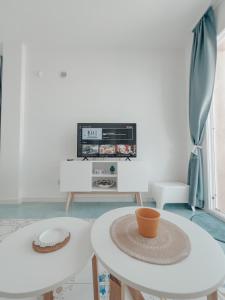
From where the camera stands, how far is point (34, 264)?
611 millimetres

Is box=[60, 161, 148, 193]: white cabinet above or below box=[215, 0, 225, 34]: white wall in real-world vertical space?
below

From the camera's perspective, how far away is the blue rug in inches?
65.0

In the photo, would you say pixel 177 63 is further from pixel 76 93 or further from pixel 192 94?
pixel 76 93

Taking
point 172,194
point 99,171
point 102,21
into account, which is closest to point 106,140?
point 99,171

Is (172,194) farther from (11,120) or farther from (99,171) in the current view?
(11,120)

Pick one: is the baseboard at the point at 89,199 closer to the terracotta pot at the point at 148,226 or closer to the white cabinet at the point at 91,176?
the white cabinet at the point at 91,176

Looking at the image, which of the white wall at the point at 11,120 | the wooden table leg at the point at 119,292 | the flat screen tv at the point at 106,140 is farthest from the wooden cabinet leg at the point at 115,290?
the white wall at the point at 11,120

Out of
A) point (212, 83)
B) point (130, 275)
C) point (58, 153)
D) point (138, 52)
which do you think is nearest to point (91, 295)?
point (130, 275)

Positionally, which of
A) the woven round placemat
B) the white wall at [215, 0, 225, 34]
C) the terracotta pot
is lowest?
the woven round placemat

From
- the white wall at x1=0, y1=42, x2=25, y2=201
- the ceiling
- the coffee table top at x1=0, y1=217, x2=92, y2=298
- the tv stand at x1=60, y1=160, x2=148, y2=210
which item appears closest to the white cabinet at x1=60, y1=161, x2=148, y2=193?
the tv stand at x1=60, y1=160, x2=148, y2=210

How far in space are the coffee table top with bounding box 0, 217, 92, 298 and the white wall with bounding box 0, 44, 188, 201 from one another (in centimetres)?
208

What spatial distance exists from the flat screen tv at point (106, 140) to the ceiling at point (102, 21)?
1.38 m

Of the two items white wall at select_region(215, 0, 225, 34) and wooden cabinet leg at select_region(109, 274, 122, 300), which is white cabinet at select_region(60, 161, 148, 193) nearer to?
wooden cabinet leg at select_region(109, 274, 122, 300)

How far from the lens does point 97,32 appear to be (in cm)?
246
